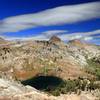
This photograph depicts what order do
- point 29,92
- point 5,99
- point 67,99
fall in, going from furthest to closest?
point 67,99 < point 29,92 < point 5,99

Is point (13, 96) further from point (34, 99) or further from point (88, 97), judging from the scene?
point (88, 97)

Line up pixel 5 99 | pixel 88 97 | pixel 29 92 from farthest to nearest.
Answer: pixel 88 97
pixel 29 92
pixel 5 99

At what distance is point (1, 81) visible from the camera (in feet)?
545

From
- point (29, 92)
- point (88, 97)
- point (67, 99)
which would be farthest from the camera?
point (88, 97)

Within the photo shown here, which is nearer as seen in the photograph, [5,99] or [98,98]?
[5,99]

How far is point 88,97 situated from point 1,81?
162 feet

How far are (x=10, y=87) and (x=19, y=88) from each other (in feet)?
18.6

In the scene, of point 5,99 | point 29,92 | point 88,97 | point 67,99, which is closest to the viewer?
point 5,99

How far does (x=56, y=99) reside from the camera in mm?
161875

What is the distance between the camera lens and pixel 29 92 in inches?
6270

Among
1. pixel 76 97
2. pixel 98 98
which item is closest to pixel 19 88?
pixel 76 97

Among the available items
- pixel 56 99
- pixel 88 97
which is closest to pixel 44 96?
pixel 56 99

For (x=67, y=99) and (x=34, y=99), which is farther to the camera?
(x=67, y=99)

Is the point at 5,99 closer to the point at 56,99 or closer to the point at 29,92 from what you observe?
the point at 29,92
